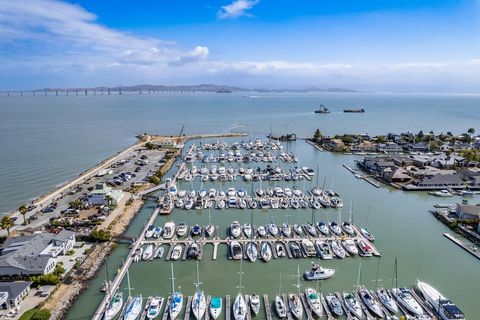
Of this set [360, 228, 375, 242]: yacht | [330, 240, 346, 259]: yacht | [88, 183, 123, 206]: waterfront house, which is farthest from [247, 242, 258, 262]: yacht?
[88, 183, 123, 206]: waterfront house

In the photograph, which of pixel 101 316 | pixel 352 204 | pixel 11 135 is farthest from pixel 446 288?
pixel 11 135

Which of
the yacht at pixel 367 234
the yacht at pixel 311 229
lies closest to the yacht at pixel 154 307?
the yacht at pixel 311 229

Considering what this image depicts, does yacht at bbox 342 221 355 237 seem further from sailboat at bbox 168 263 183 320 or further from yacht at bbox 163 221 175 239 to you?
sailboat at bbox 168 263 183 320

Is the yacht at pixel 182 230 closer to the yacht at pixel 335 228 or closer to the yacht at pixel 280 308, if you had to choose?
the yacht at pixel 280 308

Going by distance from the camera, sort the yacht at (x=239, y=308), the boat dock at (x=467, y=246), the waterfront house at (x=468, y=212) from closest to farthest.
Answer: the yacht at (x=239, y=308), the boat dock at (x=467, y=246), the waterfront house at (x=468, y=212)

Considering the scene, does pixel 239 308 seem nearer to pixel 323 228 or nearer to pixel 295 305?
pixel 295 305

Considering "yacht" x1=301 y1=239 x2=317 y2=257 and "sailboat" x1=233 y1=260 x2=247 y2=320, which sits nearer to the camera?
"sailboat" x1=233 y1=260 x2=247 y2=320

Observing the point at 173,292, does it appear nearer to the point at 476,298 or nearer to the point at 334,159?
the point at 476,298

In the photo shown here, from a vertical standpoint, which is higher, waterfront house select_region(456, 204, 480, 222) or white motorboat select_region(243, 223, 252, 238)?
waterfront house select_region(456, 204, 480, 222)

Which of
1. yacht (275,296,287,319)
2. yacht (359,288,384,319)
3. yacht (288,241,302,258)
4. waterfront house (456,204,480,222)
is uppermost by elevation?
waterfront house (456,204,480,222)
